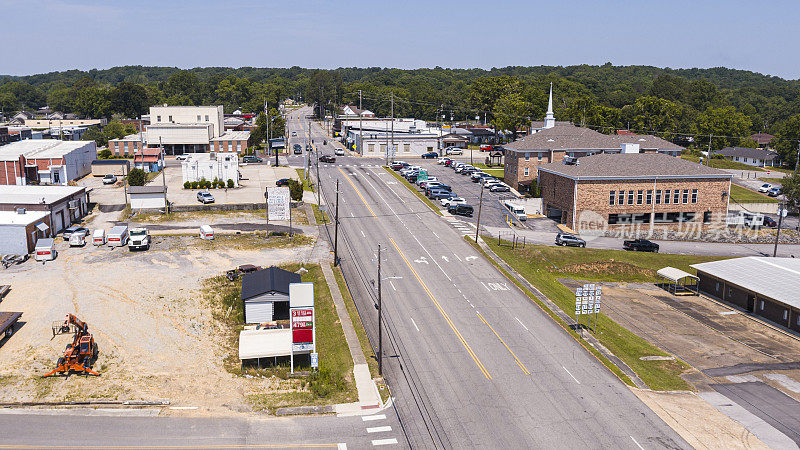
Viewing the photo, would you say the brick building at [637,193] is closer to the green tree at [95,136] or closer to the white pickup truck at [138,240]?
the white pickup truck at [138,240]

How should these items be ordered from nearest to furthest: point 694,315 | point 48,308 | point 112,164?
point 48,308
point 694,315
point 112,164

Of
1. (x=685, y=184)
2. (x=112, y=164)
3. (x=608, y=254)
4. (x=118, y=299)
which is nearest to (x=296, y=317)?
(x=118, y=299)

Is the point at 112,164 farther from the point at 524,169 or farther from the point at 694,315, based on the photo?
the point at 694,315

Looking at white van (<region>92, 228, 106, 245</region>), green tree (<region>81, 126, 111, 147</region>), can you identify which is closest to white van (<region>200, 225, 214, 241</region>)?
white van (<region>92, 228, 106, 245</region>)

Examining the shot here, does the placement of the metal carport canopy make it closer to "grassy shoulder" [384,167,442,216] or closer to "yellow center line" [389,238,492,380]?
"yellow center line" [389,238,492,380]

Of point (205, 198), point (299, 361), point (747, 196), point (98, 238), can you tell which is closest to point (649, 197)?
point (747, 196)
